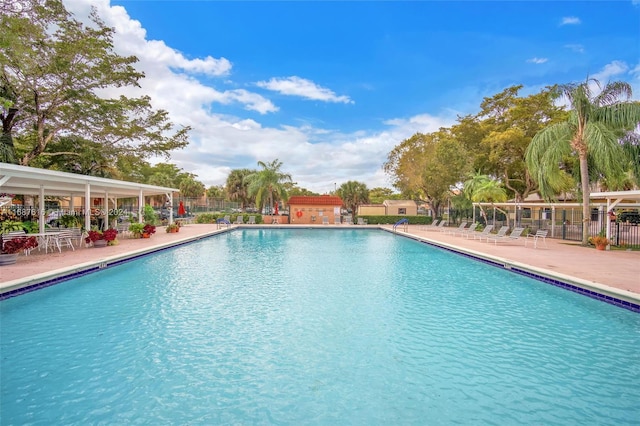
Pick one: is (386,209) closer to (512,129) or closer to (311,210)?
(311,210)

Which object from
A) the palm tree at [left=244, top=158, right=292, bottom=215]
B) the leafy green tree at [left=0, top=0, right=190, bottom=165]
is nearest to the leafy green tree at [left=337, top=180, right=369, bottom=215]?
the palm tree at [left=244, top=158, right=292, bottom=215]

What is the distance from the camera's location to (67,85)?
1565cm

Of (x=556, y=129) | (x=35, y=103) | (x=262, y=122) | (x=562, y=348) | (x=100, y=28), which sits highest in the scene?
(x=100, y=28)

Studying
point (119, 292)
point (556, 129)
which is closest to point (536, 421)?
point (119, 292)

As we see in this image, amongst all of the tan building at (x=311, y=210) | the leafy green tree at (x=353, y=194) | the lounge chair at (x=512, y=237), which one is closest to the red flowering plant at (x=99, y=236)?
the lounge chair at (x=512, y=237)

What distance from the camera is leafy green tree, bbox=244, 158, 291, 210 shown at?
29.4 meters

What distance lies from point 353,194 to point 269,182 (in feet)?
42.4

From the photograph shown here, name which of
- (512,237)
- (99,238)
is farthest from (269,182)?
(512,237)

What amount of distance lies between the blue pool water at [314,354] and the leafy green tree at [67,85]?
11175mm

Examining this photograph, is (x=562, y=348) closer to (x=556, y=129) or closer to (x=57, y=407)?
(x=57, y=407)

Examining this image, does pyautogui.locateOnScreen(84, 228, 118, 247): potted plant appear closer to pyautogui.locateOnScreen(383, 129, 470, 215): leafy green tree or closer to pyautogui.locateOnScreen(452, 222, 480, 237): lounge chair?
pyautogui.locateOnScreen(452, 222, 480, 237): lounge chair

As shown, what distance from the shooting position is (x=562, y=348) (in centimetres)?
452

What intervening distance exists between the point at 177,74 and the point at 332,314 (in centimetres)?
1719

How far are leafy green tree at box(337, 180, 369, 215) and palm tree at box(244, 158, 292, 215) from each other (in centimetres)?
1072
